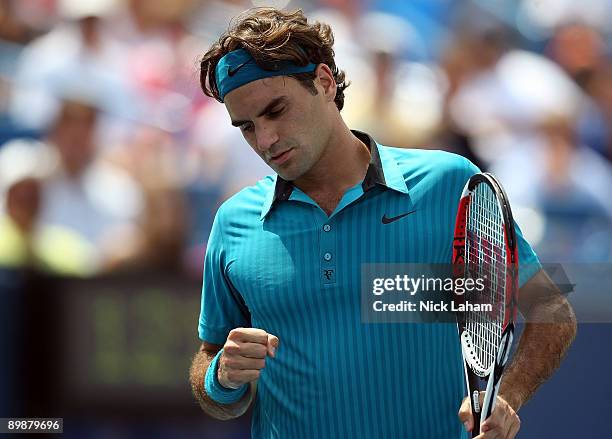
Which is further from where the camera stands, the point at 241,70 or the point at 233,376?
the point at 241,70

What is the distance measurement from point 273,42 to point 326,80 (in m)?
0.18

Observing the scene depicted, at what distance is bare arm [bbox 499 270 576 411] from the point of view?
2322 millimetres

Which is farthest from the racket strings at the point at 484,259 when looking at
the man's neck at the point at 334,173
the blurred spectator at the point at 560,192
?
the blurred spectator at the point at 560,192

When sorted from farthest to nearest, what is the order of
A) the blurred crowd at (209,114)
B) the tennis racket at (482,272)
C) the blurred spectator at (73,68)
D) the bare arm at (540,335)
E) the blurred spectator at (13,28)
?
the blurred spectator at (13,28), the blurred spectator at (73,68), the blurred crowd at (209,114), the bare arm at (540,335), the tennis racket at (482,272)

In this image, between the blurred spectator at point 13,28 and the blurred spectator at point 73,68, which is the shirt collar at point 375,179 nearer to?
the blurred spectator at point 73,68

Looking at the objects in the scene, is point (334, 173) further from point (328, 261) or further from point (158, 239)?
point (158, 239)

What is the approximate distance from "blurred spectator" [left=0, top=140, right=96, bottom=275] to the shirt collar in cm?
234

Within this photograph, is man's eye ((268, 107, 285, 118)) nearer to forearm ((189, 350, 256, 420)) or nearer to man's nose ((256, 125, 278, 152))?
man's nose ((256, 125, 278, 152))

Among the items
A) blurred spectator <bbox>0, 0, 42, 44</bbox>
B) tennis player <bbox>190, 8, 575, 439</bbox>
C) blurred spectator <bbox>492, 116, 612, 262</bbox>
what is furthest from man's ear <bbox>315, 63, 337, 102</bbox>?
blurred spectator <bbox>0, 0, 42, 44</bbox>

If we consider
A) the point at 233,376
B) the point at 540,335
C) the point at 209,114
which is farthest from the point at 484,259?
the point at 209,114

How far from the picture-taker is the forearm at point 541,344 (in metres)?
2.32

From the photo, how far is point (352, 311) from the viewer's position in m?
2.38

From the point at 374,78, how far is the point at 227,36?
2840 millimetres

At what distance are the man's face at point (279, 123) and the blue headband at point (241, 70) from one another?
0.01 metres
